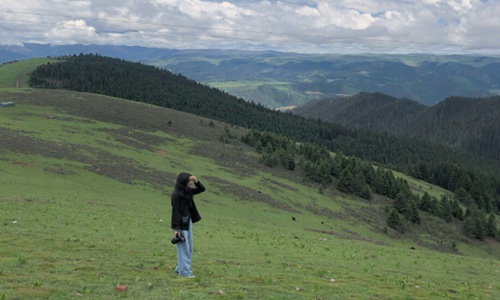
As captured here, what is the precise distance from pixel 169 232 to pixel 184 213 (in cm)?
1599

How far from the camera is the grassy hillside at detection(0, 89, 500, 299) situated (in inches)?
609

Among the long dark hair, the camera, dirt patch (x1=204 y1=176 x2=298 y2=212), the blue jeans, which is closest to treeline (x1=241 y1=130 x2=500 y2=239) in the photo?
dirt patch (x1=204 y1=176 x2=298 y2=212)

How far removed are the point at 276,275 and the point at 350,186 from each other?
3132 inches

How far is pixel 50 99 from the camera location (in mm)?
122938

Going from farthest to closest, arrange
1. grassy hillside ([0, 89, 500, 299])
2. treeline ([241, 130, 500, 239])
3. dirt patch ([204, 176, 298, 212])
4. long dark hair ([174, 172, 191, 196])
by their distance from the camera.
A: 1. treeline ([241, 130, 500, 239])
2. dirt patch ([204, 176, 298, 212])
3. long dark hair ([174, 172, 191, 196])
4. grassy hillside ([0, 89, 500, 299])

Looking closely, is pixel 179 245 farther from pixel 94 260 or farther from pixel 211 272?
pixel 94 260

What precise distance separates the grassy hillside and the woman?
0.85m

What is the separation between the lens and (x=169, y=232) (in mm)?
31000

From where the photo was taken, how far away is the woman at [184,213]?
15781mm

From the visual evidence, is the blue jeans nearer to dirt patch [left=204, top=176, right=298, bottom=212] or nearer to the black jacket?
the black jacket

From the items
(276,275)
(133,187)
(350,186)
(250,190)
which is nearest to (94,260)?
(276,275)

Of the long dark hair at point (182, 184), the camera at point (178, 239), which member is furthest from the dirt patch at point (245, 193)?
the long dark hair at point (182, 184)

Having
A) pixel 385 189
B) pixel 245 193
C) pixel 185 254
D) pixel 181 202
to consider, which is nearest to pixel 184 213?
pixel 181 202

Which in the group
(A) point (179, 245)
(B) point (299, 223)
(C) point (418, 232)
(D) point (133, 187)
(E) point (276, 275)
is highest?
(A) point (179, 245)
